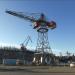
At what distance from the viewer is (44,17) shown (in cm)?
11606

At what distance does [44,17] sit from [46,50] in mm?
20205

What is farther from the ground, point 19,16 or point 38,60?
point 19,16

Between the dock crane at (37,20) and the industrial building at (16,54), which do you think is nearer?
the dock crane at (37,20)

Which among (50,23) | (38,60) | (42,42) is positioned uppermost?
(50,23)

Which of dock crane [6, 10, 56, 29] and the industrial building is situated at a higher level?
dock crane [6, 10, 56, 29]

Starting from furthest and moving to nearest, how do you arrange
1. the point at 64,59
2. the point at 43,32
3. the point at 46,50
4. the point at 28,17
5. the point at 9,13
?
the point at 64,59 → the point at 46,50 → the point at 43,32 → the point at 28,17 → the point at 9,13

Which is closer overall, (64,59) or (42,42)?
(42,42)

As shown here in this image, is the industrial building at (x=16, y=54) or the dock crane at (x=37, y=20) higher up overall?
the dock crane at (x=37, y=20)

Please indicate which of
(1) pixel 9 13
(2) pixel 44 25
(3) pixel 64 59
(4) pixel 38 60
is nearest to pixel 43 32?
(2) pixel 44 25

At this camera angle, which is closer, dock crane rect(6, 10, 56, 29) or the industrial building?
dock crane rect(6, 10, 56, 29)

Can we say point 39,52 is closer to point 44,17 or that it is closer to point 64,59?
point 44,17

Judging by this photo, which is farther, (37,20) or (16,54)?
(16,54)

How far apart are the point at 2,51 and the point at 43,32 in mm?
69375

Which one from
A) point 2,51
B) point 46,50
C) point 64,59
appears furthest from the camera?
point 64,59
